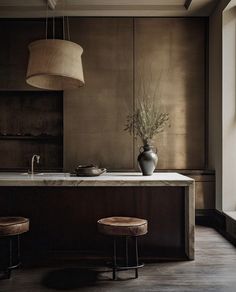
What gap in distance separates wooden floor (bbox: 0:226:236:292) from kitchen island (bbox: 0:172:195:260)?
241mm

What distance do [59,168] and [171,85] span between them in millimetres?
2133

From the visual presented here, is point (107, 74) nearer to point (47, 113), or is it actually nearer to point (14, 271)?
point (47, 113)

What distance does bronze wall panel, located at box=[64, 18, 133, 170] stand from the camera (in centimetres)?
606

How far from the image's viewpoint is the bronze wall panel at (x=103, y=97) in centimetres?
606

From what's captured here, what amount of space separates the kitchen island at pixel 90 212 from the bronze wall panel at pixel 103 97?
2.34 meters

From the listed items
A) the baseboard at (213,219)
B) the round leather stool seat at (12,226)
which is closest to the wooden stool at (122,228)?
the round leather stool seat at (12,226)

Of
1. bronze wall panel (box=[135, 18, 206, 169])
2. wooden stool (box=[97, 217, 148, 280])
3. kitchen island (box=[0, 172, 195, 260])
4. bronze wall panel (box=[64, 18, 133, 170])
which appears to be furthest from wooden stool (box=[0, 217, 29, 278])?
bronze wall panel (box=[135, 18, 206, 169])

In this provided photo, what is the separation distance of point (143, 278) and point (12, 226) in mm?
1130

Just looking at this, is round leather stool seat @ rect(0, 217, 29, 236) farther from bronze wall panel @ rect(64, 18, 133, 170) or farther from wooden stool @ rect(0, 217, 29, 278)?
bronze wall panel @ rect(64, 18, 133, 170)

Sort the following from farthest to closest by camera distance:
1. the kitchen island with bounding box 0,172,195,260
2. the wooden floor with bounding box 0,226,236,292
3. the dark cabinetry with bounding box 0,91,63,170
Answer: the dark cabinetry with bounding box 0,91,63,170
the kitchen island with bounding box 0,172,195,260
the wooden floor with bounding box 0,226,236,292

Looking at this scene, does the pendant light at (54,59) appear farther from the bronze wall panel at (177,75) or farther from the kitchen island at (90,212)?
the bronze wall panel at (177,75)

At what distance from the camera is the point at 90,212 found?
3725mm

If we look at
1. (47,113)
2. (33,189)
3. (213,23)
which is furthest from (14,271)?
(213,23)

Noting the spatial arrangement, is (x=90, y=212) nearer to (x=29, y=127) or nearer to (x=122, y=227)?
(x=122, y=227)
